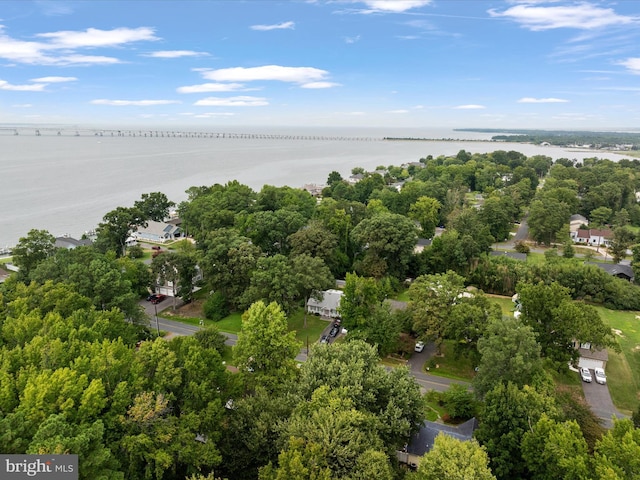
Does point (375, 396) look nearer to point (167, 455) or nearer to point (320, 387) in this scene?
point (320, 387)

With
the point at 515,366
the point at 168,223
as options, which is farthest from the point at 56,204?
the point at 515,366

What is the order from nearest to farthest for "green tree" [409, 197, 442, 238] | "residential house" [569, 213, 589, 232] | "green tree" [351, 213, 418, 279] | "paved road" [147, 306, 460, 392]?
"paved road" [147, 306, 460, 392] < "green tree" [351, 213, 418, 279] < "green tree" [409, 197, 442, 238] < "residential house" [569, 213, 589, 232]

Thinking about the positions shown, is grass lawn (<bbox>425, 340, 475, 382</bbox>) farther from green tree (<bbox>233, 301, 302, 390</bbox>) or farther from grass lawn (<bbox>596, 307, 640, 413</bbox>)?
green tree (<bbox>233, 301, 302, 390</bbox>)

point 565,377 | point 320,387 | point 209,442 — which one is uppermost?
point 320,387

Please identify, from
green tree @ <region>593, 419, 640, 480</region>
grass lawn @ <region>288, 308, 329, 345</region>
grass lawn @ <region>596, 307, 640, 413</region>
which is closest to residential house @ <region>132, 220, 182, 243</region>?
grass lawn @ <region>288, 308, 329, 345</region>

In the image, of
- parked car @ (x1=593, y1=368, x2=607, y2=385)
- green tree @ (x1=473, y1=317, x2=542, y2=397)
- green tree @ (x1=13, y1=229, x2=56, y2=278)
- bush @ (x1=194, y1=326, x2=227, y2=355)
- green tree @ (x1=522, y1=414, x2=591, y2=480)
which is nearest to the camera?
green tree @ (x1=522, y1=414, x2=591, y2=480)

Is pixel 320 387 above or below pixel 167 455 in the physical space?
above

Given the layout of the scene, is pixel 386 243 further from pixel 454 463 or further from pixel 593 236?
pixel 593 236

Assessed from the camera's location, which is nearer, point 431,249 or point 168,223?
point 431,249
